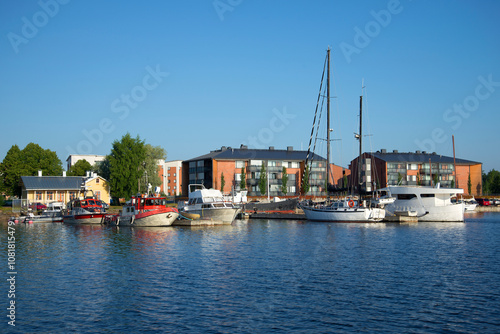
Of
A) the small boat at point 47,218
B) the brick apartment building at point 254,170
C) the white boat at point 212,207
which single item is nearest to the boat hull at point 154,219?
the white boat at point 212,207

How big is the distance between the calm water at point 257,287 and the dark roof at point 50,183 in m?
57.7

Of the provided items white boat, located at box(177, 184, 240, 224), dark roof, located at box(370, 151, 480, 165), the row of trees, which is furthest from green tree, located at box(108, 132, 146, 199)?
dark roof, located at box(370, 151, 480, 165)

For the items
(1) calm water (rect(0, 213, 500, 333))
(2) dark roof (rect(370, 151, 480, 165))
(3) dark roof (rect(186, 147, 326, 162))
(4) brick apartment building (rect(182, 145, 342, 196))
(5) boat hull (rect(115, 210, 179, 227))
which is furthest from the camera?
(2) dark roof (rect(370, 151, 480, 165))

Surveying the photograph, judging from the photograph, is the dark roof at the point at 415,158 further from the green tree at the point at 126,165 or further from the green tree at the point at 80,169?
the green tree at the point at 80,169

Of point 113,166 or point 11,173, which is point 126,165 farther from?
point 11,173

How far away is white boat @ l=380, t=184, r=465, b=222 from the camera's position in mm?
75312

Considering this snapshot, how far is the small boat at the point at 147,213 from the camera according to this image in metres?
61.2

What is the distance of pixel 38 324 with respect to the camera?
19312mm

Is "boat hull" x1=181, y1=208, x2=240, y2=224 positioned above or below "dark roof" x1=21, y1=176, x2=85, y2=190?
below

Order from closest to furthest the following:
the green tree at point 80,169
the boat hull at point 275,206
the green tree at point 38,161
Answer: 1. the boat hull at point 275,206
2. the green tree at point 38,161
3. the green tree at point 80,169

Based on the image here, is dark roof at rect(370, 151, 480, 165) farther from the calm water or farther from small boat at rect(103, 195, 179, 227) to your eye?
the calm water

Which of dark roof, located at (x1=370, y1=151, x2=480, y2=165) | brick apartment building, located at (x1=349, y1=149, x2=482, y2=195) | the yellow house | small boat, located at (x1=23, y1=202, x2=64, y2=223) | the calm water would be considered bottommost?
the calm water

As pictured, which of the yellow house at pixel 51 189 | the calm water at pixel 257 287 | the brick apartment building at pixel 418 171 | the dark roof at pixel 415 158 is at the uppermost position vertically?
the dark roof at pixel 415 158

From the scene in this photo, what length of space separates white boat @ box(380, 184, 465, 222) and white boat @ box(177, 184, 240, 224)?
84.0 ft
